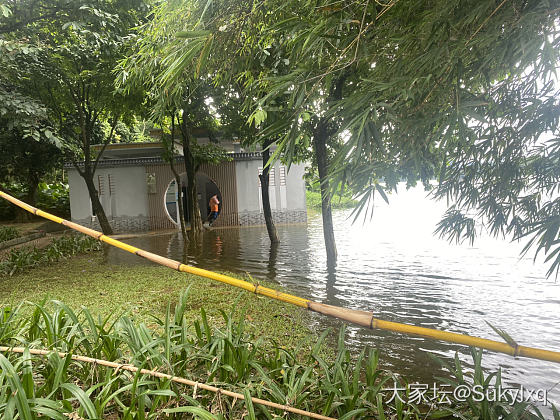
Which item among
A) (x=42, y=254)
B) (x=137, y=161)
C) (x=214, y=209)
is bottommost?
(x=42, y=254)

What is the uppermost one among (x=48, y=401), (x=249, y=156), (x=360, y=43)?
(x=249, y=156)

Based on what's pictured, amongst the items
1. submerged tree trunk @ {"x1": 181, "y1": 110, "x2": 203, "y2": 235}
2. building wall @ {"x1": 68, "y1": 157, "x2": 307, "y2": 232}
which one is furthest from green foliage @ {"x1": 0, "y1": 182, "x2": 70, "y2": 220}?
submerged tree trunk @ {"x1": 181, "y1": 110, "x2": 203, "y2": 235}

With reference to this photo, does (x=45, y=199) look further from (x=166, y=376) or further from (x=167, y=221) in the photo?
(x=166, y=376)

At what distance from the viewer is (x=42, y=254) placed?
8133mm

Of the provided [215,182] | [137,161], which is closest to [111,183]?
[137,161]

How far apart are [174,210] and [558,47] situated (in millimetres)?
17689

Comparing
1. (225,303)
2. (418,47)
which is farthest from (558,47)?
(225,303)

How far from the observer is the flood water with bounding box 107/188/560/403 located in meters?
3.30

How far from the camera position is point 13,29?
6.10 m

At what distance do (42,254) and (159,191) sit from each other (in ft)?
26.1

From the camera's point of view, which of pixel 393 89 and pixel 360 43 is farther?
pixel 360 43

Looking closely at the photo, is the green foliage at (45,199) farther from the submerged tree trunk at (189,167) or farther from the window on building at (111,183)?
the submerged tree trunk at (189,167)

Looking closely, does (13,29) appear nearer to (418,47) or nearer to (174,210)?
(418,47)

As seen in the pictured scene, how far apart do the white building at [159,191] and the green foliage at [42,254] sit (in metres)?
5.39
